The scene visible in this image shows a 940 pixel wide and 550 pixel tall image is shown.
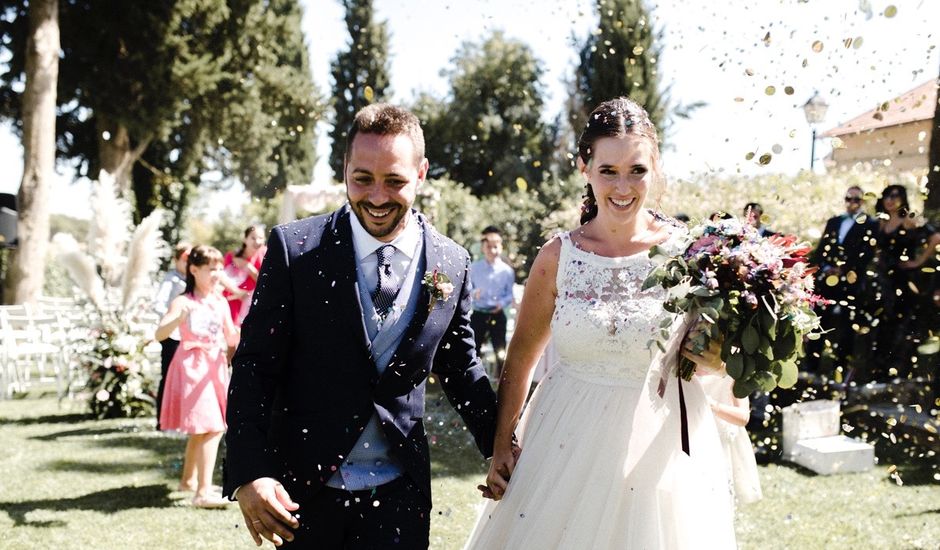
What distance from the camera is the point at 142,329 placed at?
401 inches

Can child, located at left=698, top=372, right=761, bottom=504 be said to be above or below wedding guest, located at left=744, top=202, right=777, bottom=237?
below

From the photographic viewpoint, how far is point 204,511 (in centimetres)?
604

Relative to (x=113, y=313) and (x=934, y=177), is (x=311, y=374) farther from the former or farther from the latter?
(x=113, y=313)

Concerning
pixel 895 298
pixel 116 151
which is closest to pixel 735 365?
pixel 895 298

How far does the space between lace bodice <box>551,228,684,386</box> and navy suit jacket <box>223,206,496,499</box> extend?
558 millimetres

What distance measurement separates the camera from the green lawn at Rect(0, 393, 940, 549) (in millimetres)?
5410

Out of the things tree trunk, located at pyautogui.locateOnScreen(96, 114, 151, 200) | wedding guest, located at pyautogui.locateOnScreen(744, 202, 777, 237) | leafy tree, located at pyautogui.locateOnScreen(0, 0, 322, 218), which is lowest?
wedding guest, located at pyautogui.locateOnScreen(744, 202, 777, 237)

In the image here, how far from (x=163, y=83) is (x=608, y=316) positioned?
2086cm

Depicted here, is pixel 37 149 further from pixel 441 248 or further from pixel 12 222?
pixel 441 248

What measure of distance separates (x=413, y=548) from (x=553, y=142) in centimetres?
3570

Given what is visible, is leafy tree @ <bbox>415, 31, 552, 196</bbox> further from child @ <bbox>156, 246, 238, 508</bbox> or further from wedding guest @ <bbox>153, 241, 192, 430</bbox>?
child @ <bbox>156, 246, 238, 508</bbox>

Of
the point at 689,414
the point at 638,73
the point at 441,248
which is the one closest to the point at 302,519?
the point at 441,248

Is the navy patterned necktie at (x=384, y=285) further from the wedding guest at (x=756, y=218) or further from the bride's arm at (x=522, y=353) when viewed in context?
the wedding guest at (x=756, y=218)

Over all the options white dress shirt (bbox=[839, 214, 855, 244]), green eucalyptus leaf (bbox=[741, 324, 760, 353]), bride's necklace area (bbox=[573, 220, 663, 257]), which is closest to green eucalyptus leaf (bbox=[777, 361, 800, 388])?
green eucalyptus leaf (bbox=[741, 324, 760, 353])
